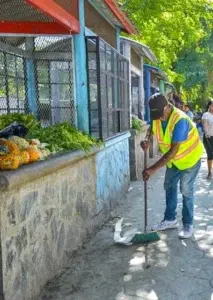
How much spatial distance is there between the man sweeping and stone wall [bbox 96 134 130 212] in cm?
89

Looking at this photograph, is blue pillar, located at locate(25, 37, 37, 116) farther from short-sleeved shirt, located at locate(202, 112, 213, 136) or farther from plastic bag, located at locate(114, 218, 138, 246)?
short-sleeved shirt, located at locate(202, 112, 213, 136)

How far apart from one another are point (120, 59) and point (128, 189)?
267cm

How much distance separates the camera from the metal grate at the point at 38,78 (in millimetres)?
6273

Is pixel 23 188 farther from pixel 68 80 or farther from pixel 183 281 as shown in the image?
pixel 68 80

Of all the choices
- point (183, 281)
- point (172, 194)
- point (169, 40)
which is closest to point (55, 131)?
point (172, 194)

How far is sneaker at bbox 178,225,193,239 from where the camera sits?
5422 millimetres

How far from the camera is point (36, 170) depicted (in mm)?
3748

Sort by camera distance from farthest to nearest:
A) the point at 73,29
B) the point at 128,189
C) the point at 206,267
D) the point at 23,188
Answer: the point at 128,189 < the point at 73,29 < the point at 206,267 < the point at 23,188

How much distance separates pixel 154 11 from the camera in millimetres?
12719

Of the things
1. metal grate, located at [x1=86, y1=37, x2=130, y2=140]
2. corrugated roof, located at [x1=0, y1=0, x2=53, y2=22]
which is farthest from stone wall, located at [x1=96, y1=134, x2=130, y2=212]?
corrugated roof, located at [x1=0, y1=0, x2=53, y2=22]

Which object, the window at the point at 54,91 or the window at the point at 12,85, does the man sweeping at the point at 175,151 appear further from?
the window at the point at 12,85

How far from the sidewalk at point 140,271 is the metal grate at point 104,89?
5.16 ft

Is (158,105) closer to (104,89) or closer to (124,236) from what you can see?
(104,89)

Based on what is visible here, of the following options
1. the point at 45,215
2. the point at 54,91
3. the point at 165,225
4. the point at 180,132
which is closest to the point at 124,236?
the point at 165,225
